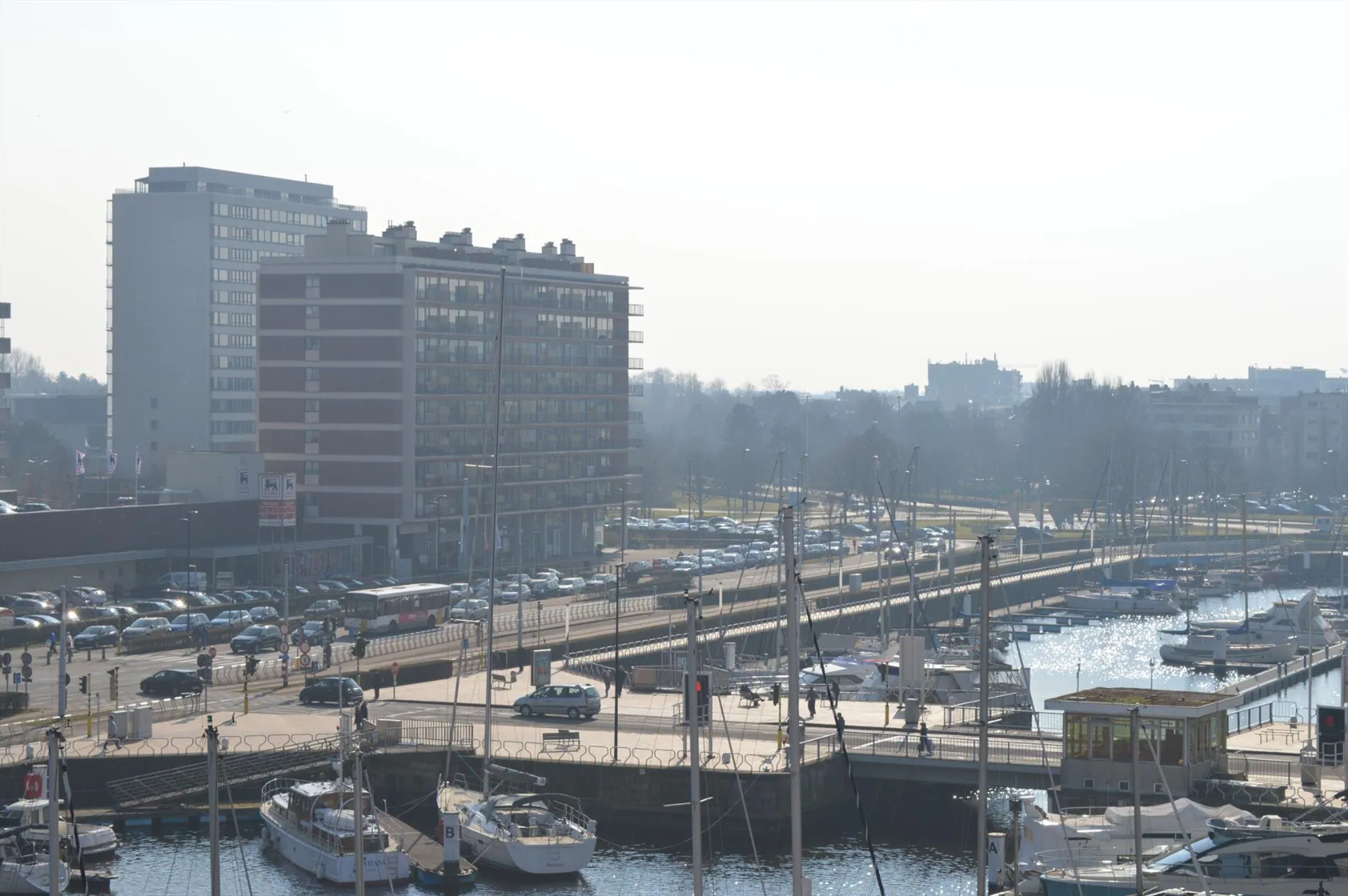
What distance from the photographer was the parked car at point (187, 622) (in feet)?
210

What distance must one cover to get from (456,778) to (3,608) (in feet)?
102

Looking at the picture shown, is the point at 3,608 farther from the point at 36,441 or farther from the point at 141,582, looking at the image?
the point at 36,441

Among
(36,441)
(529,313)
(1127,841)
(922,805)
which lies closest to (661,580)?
(529,313)

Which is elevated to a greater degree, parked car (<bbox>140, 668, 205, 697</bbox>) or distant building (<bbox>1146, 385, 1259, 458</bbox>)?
distant building (<bbox>1146, 385, 1259, 458</bbox>)

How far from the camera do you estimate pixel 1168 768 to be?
124 feet

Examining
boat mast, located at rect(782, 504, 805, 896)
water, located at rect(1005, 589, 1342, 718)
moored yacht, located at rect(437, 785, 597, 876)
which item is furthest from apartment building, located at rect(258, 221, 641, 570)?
boat mast, located at rect(782, 504, 805, 896)

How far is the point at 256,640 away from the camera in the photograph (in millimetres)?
61500

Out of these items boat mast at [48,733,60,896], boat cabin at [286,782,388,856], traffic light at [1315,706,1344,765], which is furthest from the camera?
traffic light at [1315,706,1344,765]

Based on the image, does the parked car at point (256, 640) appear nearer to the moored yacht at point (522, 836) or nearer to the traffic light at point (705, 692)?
the moored yacht at point (522, 836)

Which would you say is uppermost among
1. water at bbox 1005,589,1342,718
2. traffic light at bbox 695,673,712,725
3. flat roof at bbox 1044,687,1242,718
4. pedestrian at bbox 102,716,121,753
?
traffic light at bbox 695,673,712,725

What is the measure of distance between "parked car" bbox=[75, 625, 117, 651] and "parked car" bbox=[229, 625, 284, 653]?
383cm

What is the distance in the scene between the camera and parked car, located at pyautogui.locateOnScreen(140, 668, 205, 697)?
5044 cm

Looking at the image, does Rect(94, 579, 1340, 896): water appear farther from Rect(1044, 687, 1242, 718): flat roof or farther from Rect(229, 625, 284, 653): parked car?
Rect(229, 625, 284, 653): parked car

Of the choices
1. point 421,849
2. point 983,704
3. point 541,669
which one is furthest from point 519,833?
point 541,669
